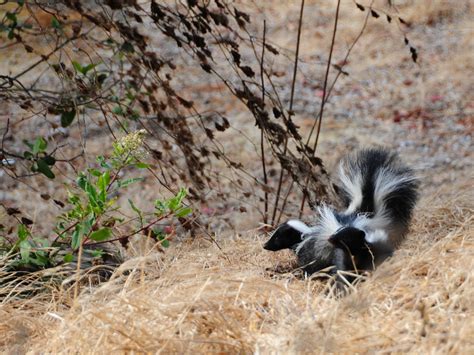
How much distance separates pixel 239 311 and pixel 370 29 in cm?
997

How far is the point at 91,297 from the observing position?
3756 millimetres

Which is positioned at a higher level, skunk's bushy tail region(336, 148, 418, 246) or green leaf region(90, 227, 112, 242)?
skunk's bushy tail region(336, 148, 418, 246)

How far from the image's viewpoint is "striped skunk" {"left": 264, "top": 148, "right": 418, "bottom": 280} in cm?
497

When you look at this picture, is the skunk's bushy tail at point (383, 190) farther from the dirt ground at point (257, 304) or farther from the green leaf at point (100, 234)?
the green leaf at point (100, 234)

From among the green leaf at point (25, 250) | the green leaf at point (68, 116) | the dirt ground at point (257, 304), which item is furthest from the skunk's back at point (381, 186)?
the green leaf at point (25, 250)

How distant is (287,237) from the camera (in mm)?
Result: 5379

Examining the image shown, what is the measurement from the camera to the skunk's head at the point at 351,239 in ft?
15.4

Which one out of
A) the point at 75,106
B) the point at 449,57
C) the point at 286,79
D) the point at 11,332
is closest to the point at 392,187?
the point at 75,106

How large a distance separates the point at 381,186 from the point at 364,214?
189mm

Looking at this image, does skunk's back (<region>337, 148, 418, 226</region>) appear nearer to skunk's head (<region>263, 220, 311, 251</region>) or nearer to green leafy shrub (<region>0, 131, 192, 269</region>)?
skunk's head (<region>263, 220, 311, 251</region>)

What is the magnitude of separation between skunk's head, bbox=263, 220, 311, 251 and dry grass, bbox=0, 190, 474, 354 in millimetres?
799

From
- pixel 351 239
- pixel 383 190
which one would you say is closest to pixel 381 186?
pixel 383 190

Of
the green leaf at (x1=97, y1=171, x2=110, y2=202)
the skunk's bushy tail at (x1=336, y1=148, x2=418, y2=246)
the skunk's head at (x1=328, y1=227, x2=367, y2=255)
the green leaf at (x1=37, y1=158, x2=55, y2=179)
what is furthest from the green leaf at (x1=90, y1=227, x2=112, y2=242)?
the skunk's bushy tail at (x1=336, y1=148, x2=418, y2=246)

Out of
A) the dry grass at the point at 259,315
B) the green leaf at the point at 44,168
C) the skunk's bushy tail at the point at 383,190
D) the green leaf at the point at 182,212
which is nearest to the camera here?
the dry grass at the point at 259,315
